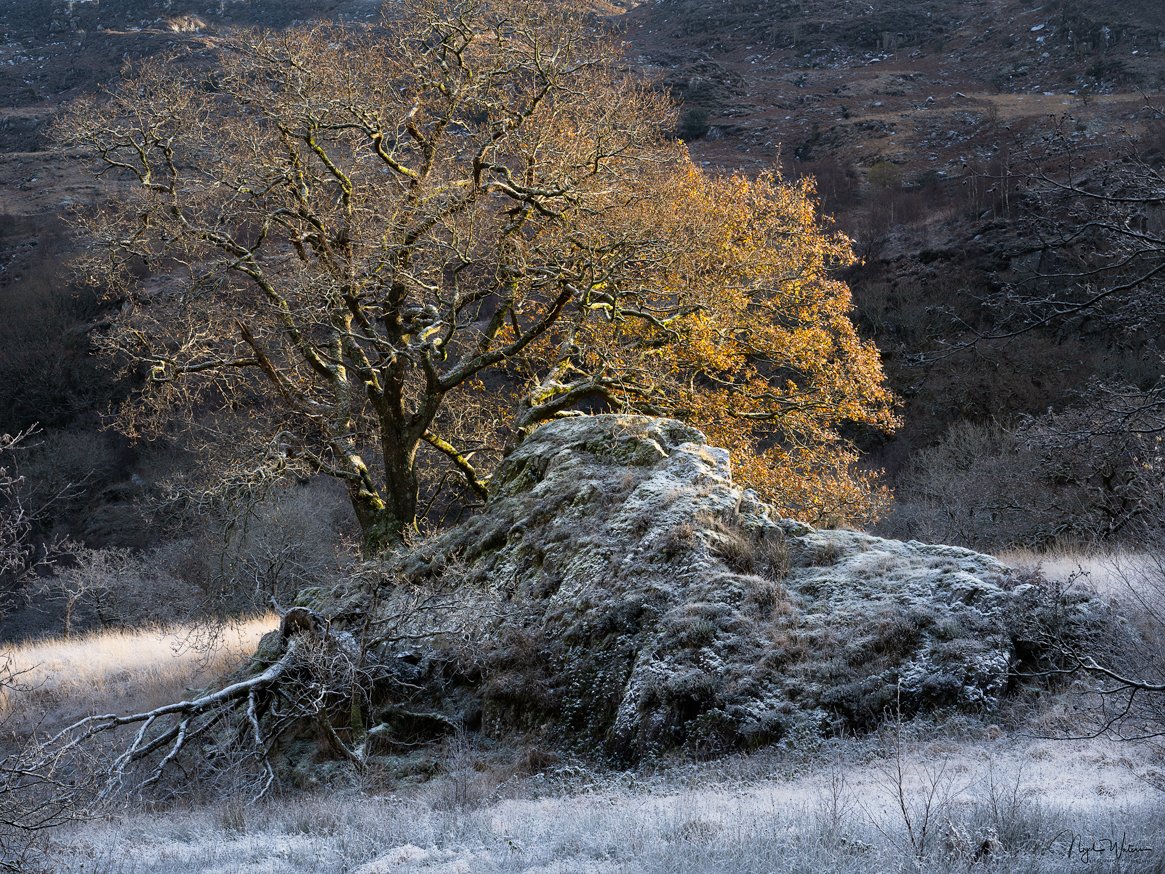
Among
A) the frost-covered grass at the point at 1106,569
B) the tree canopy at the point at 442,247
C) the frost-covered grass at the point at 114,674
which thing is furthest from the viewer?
the tree canopy at the point at 442,247

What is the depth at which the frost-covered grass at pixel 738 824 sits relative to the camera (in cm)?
472

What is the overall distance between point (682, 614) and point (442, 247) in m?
8.84

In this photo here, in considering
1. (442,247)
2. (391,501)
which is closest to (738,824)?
(442,247)

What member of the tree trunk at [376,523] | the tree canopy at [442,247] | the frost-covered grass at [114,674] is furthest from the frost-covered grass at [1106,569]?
the frost-covered grass at [114,674]

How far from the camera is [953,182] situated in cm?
6519

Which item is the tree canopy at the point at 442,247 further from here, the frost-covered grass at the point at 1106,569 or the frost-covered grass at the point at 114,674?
the frost-covered grass at the point at 1106,569

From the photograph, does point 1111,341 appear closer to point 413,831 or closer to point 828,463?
point 828,463

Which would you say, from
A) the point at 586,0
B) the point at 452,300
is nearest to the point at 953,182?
the point at 586,0

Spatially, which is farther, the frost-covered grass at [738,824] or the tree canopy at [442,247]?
the tree canopy at [442,247]
